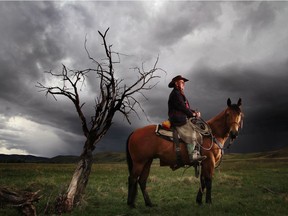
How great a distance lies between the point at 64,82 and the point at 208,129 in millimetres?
6012

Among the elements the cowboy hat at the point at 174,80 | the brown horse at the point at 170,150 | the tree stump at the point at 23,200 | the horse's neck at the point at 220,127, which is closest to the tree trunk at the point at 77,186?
the tree stump at the point at 23,200

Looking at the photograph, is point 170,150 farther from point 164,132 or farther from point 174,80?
point 174,80

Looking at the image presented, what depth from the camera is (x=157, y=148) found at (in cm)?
1109

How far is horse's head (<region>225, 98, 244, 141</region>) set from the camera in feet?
36.1

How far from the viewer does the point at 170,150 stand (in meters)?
11.0

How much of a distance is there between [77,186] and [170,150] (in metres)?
3.62

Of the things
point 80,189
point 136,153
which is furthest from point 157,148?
point 80,189

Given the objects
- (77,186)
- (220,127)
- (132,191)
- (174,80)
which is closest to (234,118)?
(220,127)

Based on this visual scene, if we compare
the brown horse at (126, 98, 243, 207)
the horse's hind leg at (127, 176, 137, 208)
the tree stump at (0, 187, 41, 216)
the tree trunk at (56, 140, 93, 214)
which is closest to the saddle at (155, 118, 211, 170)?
the brown horse at (126, 98, 243, 207)

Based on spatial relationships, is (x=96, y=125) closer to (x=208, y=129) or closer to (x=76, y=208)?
(x=76, y=208)

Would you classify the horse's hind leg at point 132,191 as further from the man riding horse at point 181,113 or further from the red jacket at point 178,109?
the red jacket at point 178,109

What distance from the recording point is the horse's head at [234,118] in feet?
36.1

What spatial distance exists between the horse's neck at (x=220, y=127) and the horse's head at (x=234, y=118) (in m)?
0.24

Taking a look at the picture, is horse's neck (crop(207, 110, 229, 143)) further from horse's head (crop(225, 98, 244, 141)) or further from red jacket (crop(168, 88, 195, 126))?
red jacket (crop(168, 88, 195, 126))
